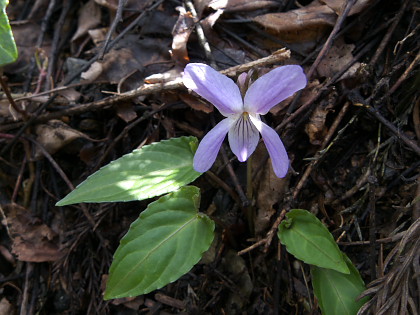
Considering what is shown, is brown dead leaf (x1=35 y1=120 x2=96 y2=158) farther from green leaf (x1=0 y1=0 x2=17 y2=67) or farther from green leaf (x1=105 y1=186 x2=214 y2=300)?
green leaf (x1=105 y1=186 x2=214 y2=300)

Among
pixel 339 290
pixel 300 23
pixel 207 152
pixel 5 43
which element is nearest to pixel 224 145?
pixel 207 152

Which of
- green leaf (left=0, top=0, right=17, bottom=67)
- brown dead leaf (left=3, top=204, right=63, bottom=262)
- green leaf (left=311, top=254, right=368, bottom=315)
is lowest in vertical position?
→ brown dead leaf (left=3, top=204, right=63, bottom=262)

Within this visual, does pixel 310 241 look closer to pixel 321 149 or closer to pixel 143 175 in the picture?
pixel 321 149

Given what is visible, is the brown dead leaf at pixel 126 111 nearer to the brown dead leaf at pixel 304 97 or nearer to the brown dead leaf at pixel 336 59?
the brown dead leaf at pixel 304 97

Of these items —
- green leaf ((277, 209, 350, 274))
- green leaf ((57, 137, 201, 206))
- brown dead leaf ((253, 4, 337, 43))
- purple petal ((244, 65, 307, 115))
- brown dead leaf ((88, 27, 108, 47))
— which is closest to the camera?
purple petal ((244, 65, 307, 115))

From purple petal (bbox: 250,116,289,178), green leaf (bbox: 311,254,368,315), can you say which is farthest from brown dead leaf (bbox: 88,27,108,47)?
green leaf (bbox: 311,254,368,315)
